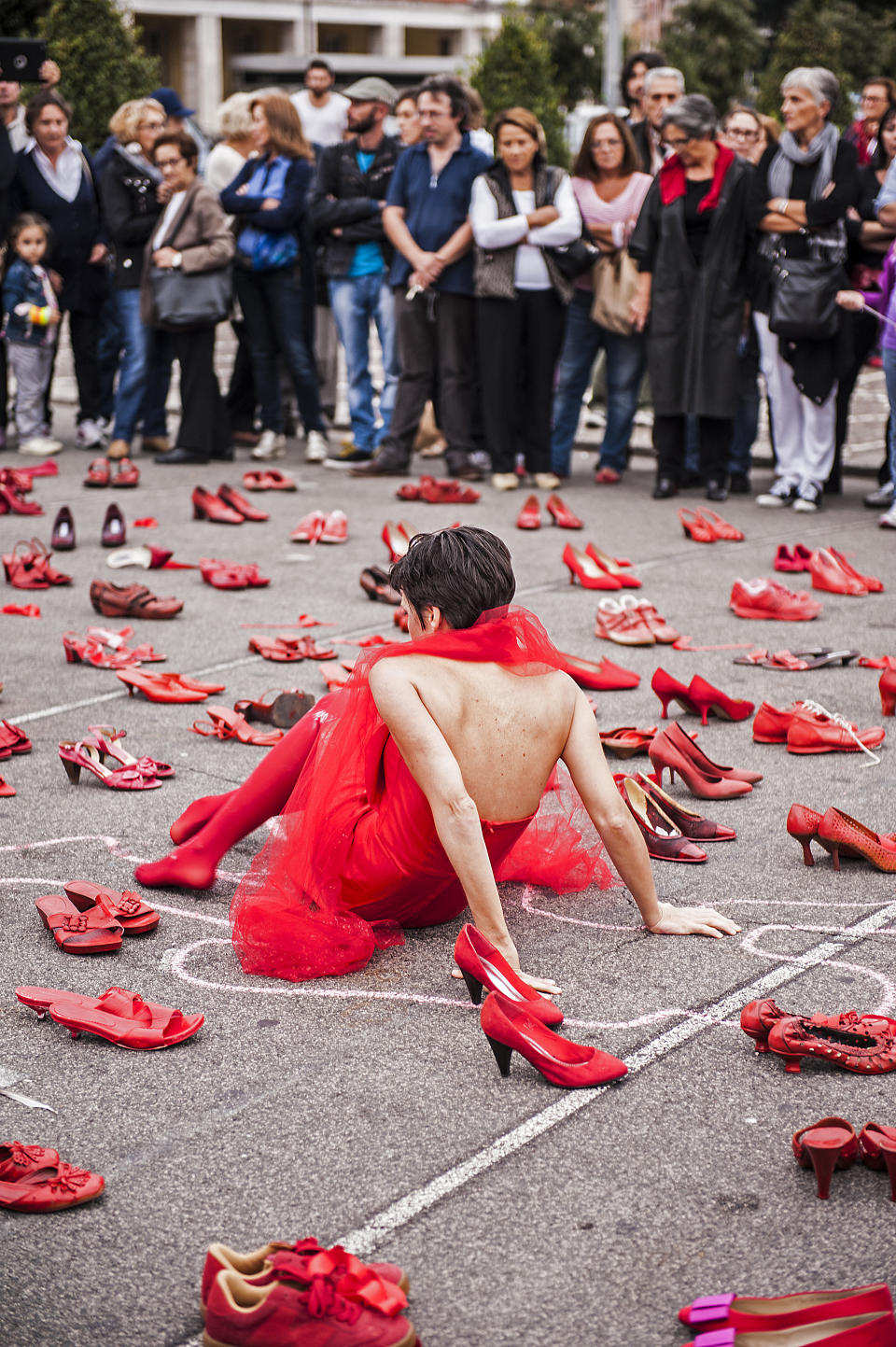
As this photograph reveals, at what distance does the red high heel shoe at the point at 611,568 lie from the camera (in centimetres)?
682

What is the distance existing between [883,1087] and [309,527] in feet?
18.3

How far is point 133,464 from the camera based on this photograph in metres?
9.39

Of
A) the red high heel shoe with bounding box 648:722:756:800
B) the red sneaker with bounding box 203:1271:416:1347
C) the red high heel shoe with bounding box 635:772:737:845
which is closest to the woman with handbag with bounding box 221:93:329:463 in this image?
the red high heel shoe with bounding box 648:722:756:800

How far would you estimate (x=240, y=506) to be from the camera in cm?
837

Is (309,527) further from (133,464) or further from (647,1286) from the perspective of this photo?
(647,1286)

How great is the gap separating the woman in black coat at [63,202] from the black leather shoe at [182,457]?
1.22 m

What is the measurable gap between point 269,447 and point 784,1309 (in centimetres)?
884

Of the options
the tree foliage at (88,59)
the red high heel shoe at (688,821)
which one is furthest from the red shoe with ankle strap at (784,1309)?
the tree foliage at (88,59)

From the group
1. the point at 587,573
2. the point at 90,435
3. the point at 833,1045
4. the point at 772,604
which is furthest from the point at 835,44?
the point at 833,1045

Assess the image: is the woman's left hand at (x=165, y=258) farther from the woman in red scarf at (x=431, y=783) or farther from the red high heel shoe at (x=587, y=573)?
the woman in red scarf at (x=431, y=783)

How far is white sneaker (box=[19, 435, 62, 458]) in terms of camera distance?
10.3 m

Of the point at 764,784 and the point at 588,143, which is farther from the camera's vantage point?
the point at 588,143

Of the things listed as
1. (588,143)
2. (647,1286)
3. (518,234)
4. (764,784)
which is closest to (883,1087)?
(647,1286)

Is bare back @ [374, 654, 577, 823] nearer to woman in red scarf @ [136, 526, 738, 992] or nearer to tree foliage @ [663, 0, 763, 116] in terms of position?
woman in red scarf @ [136, 526, 738, 992]
